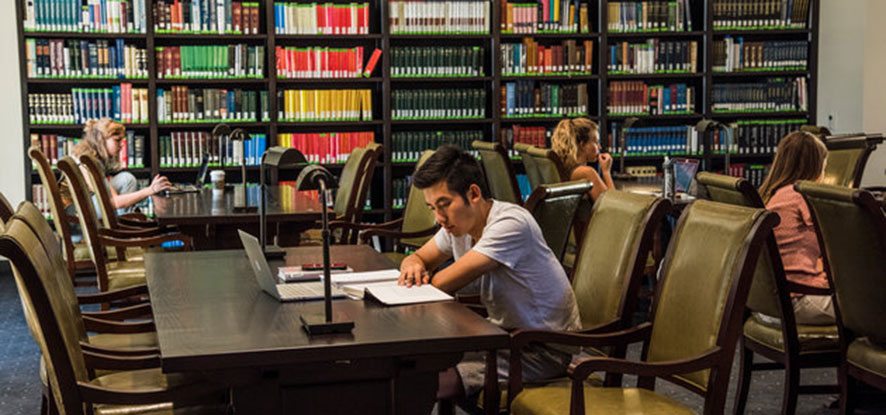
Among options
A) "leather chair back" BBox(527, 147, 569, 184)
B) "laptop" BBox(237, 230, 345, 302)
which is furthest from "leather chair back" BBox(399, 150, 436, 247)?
"laptop" BBox(237, 230, 345, 302)

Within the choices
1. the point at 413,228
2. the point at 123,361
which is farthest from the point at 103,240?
the point at 123,361

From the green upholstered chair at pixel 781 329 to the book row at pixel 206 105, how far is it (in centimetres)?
448

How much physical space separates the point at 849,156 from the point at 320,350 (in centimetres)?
422

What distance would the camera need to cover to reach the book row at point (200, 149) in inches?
283

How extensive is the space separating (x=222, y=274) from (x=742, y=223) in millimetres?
1531

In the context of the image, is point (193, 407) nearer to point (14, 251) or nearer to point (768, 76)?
point (14, 251)

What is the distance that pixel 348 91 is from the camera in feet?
24.4

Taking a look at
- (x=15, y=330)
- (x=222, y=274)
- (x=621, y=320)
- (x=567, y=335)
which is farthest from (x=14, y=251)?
(x=15, y=330)

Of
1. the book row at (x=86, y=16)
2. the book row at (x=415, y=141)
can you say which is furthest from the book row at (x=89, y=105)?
the book row at (x=415, y=141)

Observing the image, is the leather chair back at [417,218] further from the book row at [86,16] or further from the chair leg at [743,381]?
the book row at [86,16]

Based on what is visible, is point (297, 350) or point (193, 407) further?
point (193, 407)

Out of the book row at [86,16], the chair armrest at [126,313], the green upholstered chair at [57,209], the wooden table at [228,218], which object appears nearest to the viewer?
the chair armrest at [126,313]

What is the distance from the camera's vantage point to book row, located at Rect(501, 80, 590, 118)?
7.66 m

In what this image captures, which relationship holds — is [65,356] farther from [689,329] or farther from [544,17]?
[544,17]
